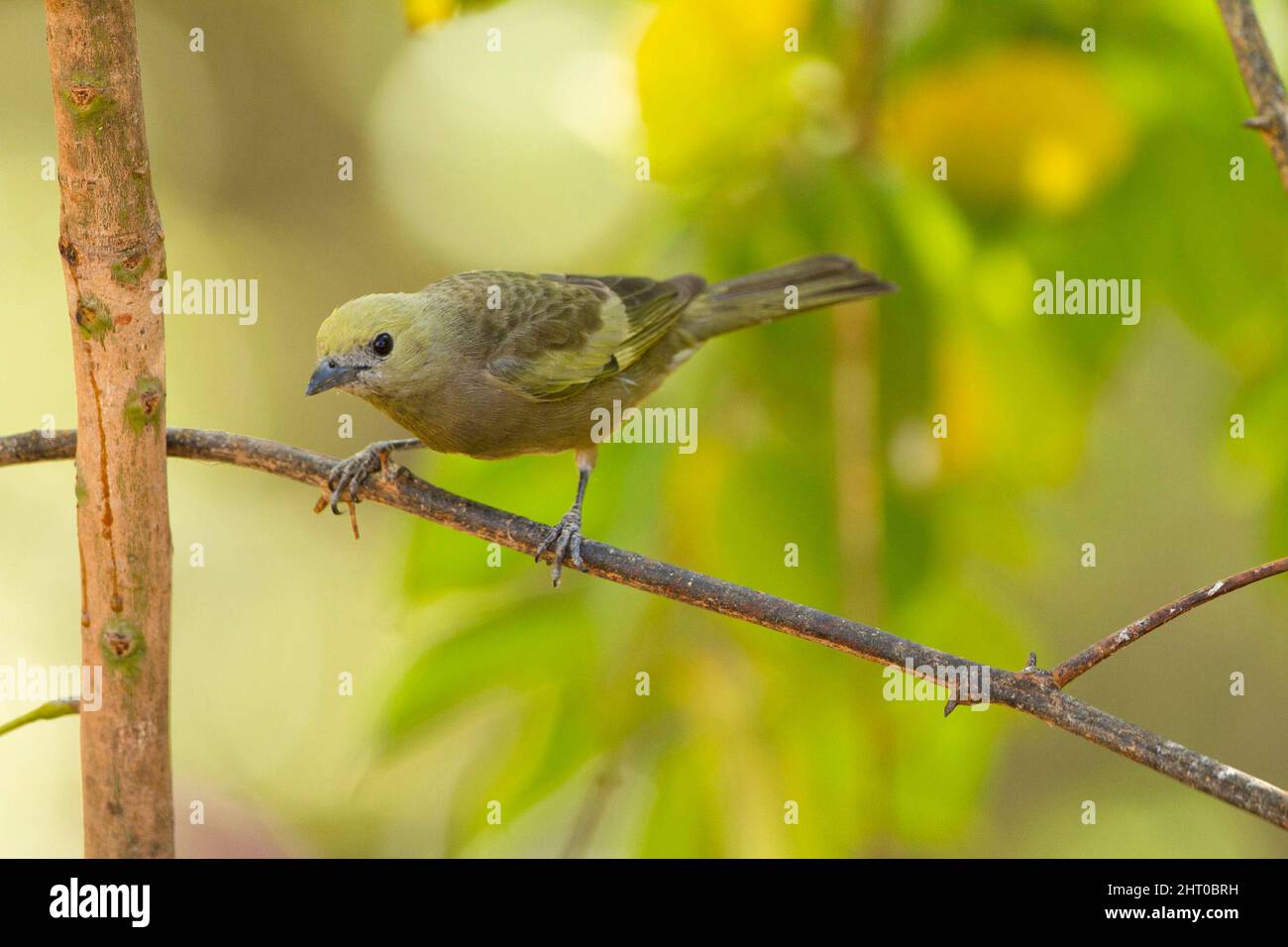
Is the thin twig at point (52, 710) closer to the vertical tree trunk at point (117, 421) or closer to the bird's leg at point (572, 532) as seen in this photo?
the vertical tree trunk at point (117, 421)

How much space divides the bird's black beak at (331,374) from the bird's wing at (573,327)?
57 cm

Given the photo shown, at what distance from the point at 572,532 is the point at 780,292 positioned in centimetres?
144

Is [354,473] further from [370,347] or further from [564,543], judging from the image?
[564,543]

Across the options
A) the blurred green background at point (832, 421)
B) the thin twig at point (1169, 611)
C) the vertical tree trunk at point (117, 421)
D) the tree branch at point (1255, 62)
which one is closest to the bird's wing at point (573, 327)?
the blurred green background at point (832, 421)

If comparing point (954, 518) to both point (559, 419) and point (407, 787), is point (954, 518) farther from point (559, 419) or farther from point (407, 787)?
point (407, 787)

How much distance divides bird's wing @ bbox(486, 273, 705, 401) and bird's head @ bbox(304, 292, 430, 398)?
38cm

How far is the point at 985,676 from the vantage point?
2.40 m

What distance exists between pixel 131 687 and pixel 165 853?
1.08 feet

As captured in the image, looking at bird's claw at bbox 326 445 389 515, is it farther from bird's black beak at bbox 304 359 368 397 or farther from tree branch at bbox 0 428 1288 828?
bird's black beak at bbox 304 359 368 397

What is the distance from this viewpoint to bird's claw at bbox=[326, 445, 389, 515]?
3384 millimetres

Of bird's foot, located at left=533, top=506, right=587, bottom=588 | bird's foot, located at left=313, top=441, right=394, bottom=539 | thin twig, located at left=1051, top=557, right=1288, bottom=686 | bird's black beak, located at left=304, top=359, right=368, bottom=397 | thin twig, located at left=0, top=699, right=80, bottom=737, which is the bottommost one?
thin twig, located at left=0, top=699, right=80, bottom=737

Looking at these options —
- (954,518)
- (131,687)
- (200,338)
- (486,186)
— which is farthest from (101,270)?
(200,338)

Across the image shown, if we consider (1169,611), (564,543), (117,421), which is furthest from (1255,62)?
(117,421)

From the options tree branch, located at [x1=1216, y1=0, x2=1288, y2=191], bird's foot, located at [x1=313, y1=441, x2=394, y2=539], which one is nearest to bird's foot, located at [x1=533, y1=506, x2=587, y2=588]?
bird's foot, located at [x1=313, y1=441, x2=394, y2=539]
